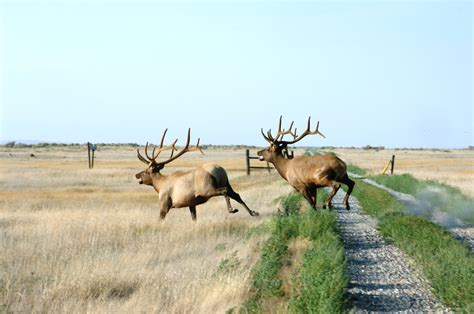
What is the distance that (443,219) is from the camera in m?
16.1

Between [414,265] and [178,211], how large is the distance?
10.1 m

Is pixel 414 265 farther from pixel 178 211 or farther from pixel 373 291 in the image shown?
pixel 178 211

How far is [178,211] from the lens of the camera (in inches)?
712

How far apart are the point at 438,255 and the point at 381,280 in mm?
1457

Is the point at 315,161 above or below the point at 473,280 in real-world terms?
above

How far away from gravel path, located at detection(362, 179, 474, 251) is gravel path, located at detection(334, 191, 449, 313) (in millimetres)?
1906

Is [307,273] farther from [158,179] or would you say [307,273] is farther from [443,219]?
[443,219]

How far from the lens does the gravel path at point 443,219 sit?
12.7 meters

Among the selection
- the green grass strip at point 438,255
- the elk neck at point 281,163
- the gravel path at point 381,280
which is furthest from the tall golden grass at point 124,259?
the green grass strip at point 438,255

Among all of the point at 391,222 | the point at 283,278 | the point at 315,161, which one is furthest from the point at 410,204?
the point at 283,278

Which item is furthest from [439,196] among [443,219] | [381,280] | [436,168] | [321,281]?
[436,168]

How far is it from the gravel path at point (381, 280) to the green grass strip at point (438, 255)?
16cm

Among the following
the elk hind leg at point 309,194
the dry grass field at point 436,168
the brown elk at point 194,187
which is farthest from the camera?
the dry grass field at point 436,168

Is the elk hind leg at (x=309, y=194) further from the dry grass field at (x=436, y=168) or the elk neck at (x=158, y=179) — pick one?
the dry grass field at (x=436, y=168)
